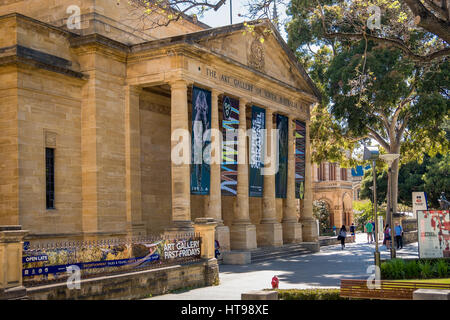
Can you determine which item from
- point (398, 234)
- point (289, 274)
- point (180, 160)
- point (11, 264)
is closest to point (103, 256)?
point (11, 264)

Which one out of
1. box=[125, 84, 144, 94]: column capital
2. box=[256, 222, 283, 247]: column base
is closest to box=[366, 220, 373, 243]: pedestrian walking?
box=[256, 222, 283, 247]: column base

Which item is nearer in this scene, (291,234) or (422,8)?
(422,8)

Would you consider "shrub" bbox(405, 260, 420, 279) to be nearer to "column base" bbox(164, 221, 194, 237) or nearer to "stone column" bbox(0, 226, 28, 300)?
"column base" bbox(164, 221, 194, 237)

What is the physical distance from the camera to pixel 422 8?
1405 cm

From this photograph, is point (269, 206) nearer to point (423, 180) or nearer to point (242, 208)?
point (242, 208)

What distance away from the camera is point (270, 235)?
3198cm

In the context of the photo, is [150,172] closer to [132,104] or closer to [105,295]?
[132,104]

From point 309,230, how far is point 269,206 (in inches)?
216

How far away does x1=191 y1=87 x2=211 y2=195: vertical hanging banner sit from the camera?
83.5 ft


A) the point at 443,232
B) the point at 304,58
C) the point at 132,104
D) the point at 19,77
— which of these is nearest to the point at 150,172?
the point at 132,104

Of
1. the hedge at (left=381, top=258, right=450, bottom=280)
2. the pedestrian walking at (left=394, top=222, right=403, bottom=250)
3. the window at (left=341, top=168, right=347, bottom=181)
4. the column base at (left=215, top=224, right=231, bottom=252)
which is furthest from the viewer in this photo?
the window at (left=341, top=168, right=347, bottom=181)

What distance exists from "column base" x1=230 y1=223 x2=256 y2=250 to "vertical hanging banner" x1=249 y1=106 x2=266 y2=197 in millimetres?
1940
